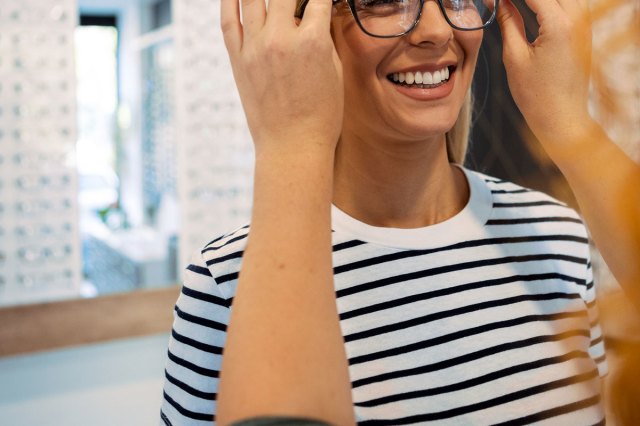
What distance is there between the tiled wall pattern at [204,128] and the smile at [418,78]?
4.09 ft

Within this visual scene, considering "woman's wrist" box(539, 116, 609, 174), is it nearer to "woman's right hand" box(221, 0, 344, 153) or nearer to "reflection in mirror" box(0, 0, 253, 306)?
"woman's right hand" box(221, 0, 344, 153)

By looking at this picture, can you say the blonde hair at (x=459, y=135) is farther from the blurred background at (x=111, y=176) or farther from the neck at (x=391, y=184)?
the blurred background at (x=111, y=176)

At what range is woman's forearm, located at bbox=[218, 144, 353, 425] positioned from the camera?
46 cm

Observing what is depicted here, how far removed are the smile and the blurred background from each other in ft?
3.05

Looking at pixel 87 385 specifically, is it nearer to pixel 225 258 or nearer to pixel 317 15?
pixel 225 258

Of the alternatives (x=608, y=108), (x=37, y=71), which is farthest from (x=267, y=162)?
(x=37, y=71)

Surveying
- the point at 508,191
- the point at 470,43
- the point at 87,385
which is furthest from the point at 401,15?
the point at 87,385

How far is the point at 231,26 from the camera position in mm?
621

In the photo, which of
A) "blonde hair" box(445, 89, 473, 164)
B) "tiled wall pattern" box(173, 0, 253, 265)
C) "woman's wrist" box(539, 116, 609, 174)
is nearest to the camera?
"woman's wrist" box(539, 116, 609, 174)

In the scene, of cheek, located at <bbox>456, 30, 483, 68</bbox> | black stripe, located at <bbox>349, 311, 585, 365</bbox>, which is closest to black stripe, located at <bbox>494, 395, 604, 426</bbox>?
black stripe, located at <bbox>349, 311, 585, 365</bbox>

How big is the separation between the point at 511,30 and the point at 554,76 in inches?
3.5

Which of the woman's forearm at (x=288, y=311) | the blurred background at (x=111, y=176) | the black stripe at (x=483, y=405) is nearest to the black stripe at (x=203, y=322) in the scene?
the black stripe at (x=483, y=405)

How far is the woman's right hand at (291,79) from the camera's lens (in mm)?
558

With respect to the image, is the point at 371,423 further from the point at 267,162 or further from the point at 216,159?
the point at 216,159
